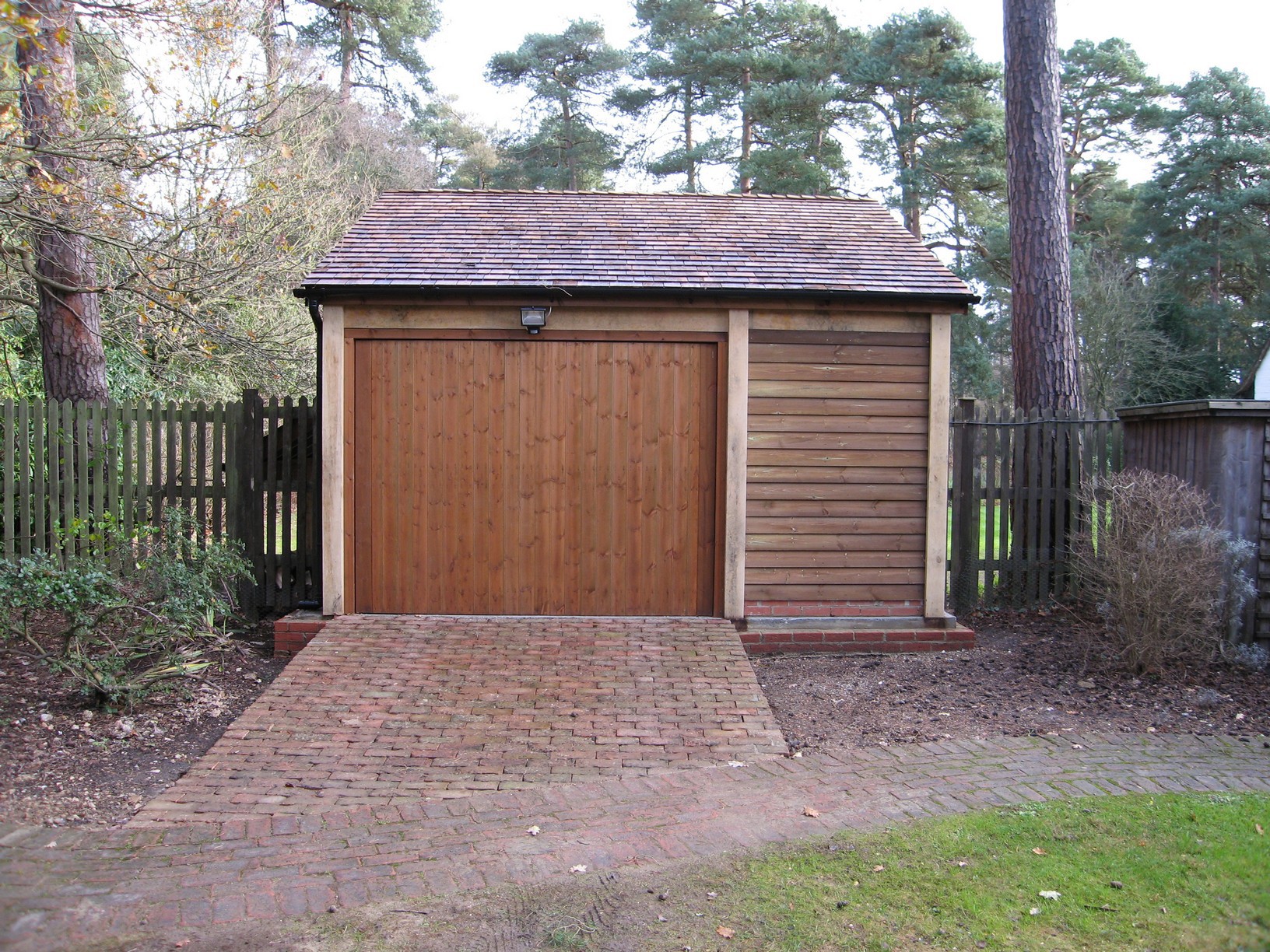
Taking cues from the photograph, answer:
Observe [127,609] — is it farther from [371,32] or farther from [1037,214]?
[371,32]

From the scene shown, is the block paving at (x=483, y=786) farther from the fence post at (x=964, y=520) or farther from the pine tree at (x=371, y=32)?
the pine tree at (x=371, y=32)

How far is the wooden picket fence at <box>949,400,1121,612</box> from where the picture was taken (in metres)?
8.73

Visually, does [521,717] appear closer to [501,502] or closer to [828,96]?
[501,502]

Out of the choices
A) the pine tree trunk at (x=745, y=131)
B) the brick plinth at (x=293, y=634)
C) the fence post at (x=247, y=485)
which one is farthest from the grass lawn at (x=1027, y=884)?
the pine tree trunk at (x=745, y=131)

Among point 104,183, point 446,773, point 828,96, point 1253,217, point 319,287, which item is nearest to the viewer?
point 446,773

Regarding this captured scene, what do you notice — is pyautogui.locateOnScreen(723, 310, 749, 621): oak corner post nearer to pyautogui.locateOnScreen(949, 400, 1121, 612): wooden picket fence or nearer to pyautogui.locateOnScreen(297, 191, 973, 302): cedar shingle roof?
pyautogui.locateOnScreen(297, 191, 973, 302): cedar shingle roof

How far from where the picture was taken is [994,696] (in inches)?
247

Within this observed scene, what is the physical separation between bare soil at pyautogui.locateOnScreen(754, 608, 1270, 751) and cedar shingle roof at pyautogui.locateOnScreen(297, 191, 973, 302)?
2.83m

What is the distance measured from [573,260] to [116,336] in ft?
26.6

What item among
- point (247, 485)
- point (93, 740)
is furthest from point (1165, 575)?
point (247, 485)

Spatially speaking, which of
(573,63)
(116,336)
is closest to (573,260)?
(116,336)

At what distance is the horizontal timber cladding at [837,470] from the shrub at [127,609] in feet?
13.6

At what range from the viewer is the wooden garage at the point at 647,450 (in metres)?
7.54

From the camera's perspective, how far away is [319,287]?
7262 mm
